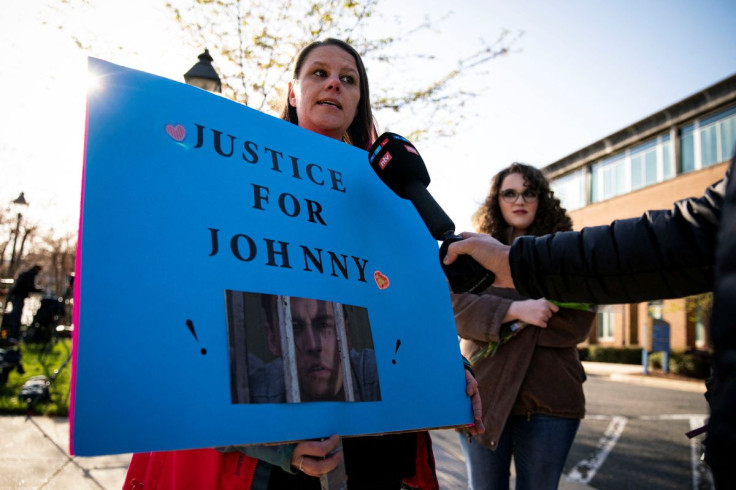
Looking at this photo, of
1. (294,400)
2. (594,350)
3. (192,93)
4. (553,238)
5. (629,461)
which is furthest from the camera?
(594,350)

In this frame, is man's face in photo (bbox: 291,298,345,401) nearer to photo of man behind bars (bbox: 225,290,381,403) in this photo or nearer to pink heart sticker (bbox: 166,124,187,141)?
photo of man behind bars (bbox: 225,290,381,403)

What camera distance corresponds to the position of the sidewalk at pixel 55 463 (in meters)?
3.99

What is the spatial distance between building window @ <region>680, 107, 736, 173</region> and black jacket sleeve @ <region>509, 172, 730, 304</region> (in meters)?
23.8

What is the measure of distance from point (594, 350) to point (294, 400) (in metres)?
28.3

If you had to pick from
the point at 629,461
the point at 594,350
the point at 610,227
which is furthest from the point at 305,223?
the point at 594,350

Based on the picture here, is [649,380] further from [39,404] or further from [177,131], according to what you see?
[177,131]

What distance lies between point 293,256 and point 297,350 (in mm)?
223

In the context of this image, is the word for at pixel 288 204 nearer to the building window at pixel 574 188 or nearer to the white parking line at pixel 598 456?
the white parking line at pixel 598 456

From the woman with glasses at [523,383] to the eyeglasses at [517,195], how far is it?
524mm

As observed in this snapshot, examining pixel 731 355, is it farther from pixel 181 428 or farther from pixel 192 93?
pixel 192 93

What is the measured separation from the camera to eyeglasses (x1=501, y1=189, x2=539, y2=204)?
282cm

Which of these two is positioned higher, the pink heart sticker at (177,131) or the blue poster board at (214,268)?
the pink heart sticker at (177,131)

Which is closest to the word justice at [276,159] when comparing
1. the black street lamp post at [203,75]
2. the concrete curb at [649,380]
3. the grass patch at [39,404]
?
the black street lamp post at [203,75]

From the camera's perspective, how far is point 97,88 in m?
1.09
